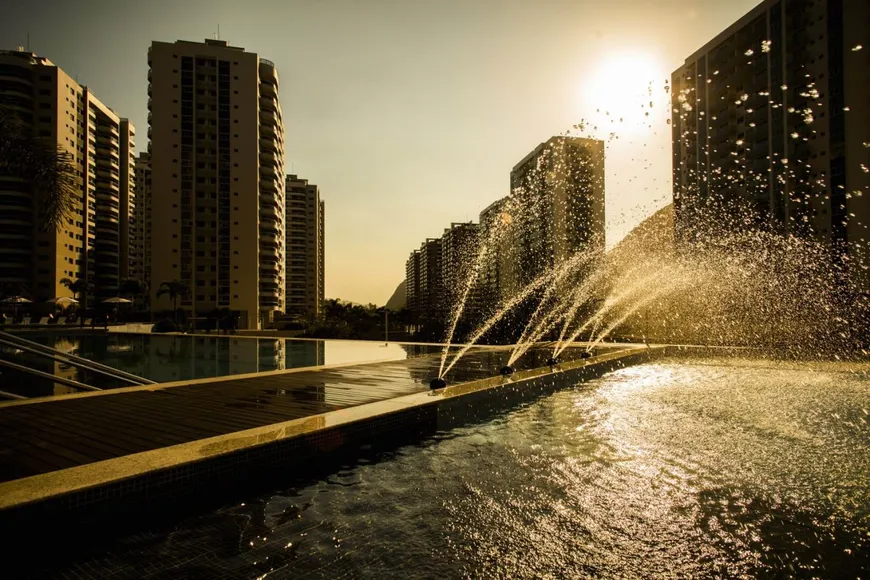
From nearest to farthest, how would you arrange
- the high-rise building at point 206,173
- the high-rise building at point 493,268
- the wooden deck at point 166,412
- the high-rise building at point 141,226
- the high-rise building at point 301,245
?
the wooden deck at point 166,412 < the high-rise building at point 493,268 < the high-rise building at point 206,173 < the high-rise building at point 141,226 < the high-rise building at point 301,245

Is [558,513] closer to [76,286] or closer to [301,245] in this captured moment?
[76,286]

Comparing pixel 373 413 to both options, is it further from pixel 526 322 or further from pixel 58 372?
pixel 526 322

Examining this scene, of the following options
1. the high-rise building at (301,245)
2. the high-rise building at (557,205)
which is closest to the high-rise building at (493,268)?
the high-rise building at (557,205)

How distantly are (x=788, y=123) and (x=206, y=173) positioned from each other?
73.7 meters

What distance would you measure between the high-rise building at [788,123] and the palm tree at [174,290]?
55.8 metres

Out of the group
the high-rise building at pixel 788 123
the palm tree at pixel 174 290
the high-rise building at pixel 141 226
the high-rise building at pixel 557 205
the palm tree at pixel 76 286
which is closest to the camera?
the high-rise building at pixel 788 123

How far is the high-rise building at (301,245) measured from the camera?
122938 millimetres

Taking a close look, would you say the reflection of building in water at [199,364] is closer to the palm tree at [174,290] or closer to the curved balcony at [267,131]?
the palm tree at [174,290]

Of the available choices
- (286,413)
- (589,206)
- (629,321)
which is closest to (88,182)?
(589,206)

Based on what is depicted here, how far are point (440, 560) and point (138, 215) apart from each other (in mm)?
137151

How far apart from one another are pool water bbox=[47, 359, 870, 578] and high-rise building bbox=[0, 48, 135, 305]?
75.1 m

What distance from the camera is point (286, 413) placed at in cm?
693

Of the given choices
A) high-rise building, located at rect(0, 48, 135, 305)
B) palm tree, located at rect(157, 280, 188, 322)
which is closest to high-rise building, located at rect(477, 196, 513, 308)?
palm tree, located at rect(157, 280, 188, 322)

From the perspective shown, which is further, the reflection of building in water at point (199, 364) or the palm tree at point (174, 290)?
the palm tree at point (174, 290)
